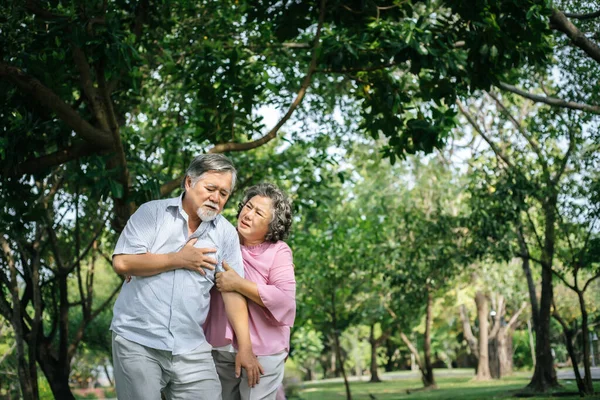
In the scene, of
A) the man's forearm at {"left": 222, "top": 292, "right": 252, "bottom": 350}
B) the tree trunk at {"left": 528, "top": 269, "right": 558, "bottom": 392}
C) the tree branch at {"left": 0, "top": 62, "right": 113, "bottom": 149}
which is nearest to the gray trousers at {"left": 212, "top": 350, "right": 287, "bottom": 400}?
the man's forearm at {"left": 222, "top": 292, "right": 252, "bottom": 350}

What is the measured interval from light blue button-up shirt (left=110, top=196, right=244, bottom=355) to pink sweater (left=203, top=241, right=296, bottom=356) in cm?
32

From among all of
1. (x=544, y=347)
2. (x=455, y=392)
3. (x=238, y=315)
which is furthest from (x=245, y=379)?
(x=455, y=392)

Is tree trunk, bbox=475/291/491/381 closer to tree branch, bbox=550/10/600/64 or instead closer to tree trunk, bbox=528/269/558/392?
tree trunk, bbox=528/269/558/392

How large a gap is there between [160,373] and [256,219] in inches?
43.2

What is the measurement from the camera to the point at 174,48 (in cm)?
1316

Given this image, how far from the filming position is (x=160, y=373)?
152 inches

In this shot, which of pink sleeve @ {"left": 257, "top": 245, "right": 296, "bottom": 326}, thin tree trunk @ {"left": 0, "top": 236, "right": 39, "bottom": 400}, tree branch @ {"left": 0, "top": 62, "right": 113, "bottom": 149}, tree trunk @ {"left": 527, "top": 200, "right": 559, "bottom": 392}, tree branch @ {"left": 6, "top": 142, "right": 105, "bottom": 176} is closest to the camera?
pink sleeve @ {"left": 257, "top": 245, "right": 296, "bottom": 326}

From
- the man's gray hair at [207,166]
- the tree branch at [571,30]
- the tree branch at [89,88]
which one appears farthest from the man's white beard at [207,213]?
the tree branch at [571,30]

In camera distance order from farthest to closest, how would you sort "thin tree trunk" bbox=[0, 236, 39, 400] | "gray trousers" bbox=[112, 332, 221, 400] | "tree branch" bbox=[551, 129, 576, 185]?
"tree branch" bbox=[551, 129, 576, 185] < "thin tree trunk" bbox=[0, 236, 39, 400] < "gray trousers" bbox=[112, 332, 221, 400]

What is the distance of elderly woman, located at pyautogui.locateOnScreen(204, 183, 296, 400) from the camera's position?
4.31 meters

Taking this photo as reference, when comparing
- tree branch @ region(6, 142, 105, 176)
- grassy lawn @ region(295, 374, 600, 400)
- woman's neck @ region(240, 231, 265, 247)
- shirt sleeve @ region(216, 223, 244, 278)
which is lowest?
grassy lawn @ region(295, 374, 600, 400)

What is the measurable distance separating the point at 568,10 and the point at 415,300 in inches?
440

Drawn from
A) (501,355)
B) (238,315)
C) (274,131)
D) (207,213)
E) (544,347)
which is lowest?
(501,355)

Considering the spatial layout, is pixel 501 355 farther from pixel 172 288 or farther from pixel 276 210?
pixel 172 288
